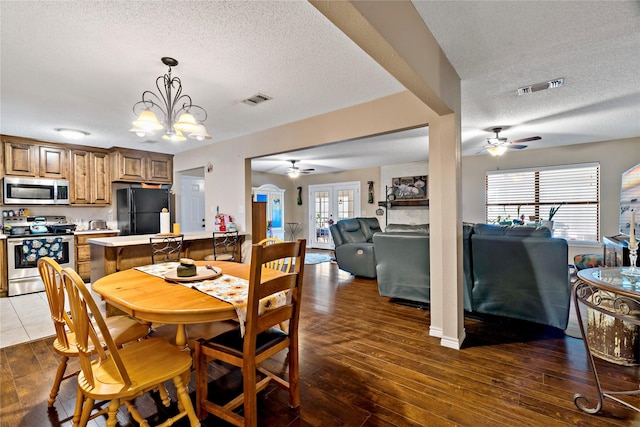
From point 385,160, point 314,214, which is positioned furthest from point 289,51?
point 314,214

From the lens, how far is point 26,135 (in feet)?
14.8

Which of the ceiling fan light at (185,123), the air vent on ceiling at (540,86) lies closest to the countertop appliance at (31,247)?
the ceiling fan light at (185,123)

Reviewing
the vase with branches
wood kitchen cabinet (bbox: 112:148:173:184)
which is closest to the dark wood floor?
wood kitchen cabinet (bbox: 112:148:173:184)

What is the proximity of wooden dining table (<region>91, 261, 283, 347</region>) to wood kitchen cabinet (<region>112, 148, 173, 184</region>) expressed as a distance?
4.17 m

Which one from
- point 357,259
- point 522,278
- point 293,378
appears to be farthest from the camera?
point 357,259

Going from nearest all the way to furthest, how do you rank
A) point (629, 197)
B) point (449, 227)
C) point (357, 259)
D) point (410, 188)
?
point (449, 227), point (629, 197), point (357, 259), point (410, 188)

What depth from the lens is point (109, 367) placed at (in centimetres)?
144

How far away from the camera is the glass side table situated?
61.4 inches

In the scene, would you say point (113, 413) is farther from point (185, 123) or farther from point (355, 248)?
point (355, 248)

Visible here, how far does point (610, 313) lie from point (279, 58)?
2.74 m

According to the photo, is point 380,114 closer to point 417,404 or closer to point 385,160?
point 417,404

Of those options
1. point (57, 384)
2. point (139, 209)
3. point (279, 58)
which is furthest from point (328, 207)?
point (57, 384)

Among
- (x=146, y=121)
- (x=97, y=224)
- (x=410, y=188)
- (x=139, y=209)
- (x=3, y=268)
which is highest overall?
(x=146, y=121)

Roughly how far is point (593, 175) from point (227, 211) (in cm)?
694
